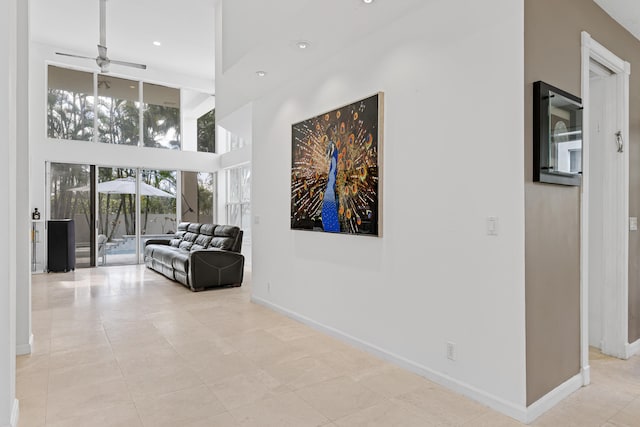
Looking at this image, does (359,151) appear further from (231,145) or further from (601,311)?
(231,145)

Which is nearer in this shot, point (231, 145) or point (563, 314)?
point (563, 314)

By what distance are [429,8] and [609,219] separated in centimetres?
226

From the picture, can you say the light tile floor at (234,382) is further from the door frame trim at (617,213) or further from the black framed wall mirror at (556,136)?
the black framed wall mirror at (556,136)

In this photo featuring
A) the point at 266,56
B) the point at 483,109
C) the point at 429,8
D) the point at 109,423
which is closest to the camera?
the point at 109,423

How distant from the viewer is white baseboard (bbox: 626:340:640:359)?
10.6 ft

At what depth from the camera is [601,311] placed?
333cm

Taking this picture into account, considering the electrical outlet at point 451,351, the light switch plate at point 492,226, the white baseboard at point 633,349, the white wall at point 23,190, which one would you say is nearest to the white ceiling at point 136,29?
the white wall at point 23,190

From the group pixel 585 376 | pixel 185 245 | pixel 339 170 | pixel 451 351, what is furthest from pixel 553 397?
pixel 185 245

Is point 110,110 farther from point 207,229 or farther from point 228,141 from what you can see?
point 207,229

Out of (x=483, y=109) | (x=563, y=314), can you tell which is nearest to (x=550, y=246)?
(x=563, y=314)

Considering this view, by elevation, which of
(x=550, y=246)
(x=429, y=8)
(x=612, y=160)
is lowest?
(x=550, y=246)

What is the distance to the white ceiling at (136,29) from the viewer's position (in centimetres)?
637

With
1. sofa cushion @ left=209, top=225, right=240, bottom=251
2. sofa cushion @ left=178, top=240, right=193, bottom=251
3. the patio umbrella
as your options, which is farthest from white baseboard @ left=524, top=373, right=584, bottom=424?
the patio umbrella

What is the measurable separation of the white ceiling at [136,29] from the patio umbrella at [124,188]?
2497mm
